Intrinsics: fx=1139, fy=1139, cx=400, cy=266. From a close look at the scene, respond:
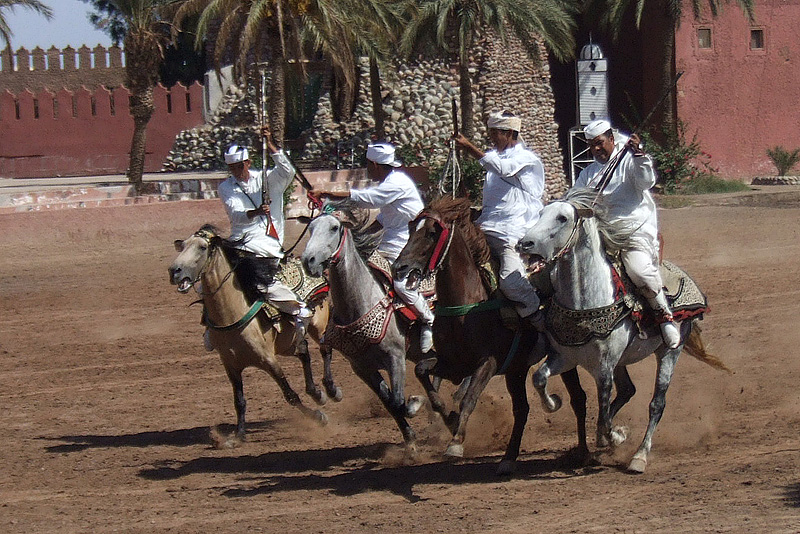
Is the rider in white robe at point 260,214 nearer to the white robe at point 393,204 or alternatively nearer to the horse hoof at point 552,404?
the white robe at point 393,204

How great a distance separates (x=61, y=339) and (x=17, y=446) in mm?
5494

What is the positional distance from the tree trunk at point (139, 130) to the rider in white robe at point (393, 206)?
24.3 metres

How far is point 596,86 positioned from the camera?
36.2 metres

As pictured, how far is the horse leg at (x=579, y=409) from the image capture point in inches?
349

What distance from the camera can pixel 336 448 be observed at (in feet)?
33.4

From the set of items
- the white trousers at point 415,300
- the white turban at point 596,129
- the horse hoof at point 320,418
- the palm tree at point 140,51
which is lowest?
the horse hoof at point 320,418

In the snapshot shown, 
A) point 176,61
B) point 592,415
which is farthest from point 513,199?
point 176,61

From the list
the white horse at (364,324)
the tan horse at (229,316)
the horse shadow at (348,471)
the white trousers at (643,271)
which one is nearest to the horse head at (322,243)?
the white horse at (364,324)

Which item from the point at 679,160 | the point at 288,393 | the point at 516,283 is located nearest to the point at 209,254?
the point at 288,393

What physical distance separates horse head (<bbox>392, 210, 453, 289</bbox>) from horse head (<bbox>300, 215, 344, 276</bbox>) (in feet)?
2.14

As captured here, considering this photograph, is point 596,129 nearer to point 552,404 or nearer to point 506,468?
point 552,404

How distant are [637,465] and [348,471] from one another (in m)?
2.31

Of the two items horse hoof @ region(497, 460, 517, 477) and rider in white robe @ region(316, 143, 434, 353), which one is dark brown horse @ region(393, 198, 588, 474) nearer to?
horse hoof @ region(497, 460, 517, 477)

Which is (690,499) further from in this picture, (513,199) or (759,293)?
(759,293)
